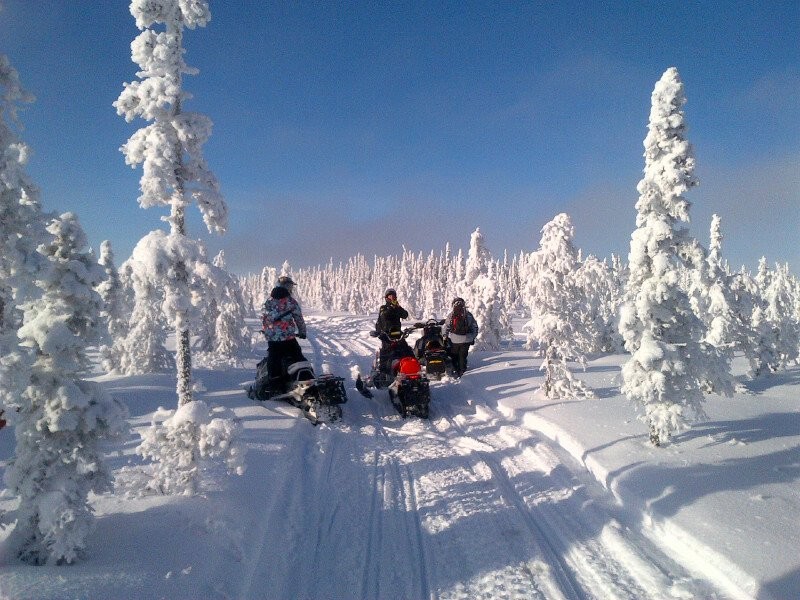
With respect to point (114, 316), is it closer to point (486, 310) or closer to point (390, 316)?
point (390, 316)

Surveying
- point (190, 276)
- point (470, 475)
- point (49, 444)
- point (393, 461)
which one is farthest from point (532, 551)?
point (190, 276)

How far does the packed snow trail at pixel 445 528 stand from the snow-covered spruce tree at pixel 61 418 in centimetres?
162

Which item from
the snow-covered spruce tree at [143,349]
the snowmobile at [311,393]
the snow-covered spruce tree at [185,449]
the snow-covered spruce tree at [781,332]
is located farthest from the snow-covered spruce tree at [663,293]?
the snow-covered spruce tree at [143,349]

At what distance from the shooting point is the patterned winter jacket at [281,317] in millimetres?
10078

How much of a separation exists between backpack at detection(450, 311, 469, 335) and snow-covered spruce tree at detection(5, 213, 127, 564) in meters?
11.6

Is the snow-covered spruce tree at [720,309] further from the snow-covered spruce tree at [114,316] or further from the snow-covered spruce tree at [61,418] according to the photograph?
the snow-covered spruce tree at [114,316]

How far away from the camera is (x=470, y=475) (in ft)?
22.0

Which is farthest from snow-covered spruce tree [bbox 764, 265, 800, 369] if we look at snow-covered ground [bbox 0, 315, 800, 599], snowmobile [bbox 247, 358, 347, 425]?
snowmobile [bbox 247, 358, 347, 425]

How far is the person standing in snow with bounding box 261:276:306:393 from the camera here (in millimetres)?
10125

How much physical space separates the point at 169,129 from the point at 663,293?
27.8 ft

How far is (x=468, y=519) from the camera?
538cm

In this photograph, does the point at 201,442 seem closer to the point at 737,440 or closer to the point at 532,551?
the point at 532,551

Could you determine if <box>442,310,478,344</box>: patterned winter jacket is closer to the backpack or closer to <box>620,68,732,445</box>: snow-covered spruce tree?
the backpack

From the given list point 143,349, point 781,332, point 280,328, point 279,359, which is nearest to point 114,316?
point 143,349
